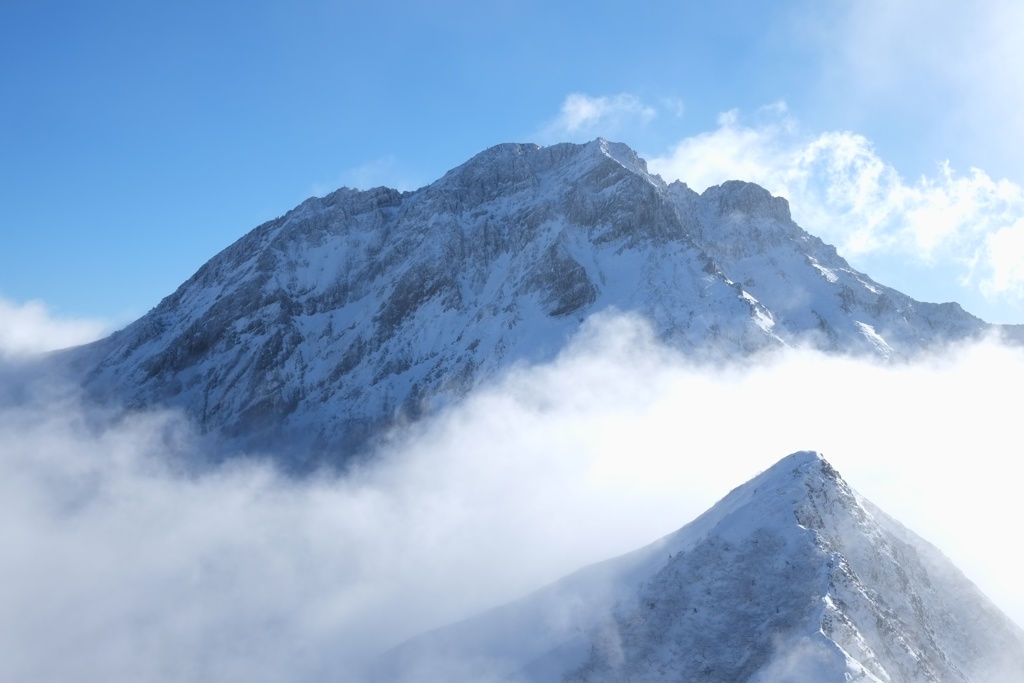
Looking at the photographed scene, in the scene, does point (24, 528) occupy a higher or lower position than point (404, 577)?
higher

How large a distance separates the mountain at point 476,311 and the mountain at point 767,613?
3725 inches

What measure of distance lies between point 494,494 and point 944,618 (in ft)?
282

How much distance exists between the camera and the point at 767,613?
46.9 metres

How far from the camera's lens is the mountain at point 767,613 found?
44.5m

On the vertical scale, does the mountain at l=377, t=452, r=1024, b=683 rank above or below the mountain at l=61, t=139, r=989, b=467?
below

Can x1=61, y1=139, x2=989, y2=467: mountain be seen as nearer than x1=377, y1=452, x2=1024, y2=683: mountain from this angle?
No

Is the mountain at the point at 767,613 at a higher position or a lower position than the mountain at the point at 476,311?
lower

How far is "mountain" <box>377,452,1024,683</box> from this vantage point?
4447 cm

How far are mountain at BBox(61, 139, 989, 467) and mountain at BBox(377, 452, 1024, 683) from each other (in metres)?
94.6

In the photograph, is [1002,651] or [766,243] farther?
[766,243]

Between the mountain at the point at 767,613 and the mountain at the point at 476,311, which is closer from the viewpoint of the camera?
the mountain at the point at 767,613

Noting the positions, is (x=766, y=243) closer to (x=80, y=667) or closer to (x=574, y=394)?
(x=574, y=394)

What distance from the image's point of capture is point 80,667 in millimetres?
92562

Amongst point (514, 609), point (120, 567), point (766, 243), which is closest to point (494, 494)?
point (120, 567)
